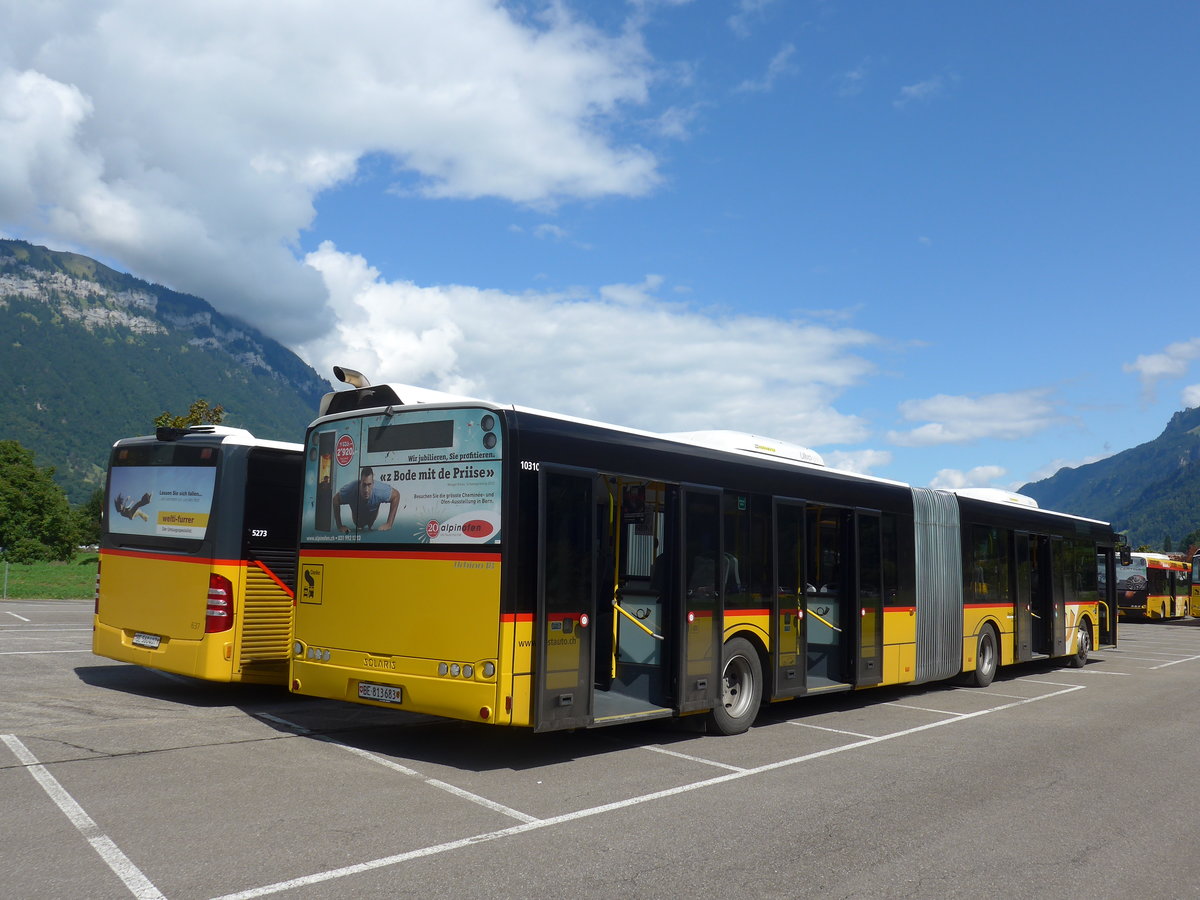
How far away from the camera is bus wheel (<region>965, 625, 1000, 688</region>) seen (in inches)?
601

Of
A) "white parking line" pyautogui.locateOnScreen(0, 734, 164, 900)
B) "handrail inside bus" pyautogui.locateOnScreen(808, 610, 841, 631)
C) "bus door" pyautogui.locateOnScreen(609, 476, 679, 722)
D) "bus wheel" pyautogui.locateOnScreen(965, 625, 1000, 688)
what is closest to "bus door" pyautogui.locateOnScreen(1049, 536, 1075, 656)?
"bus wheel" pyautogui.locateOnScreen(965, 625, 1000, 688)

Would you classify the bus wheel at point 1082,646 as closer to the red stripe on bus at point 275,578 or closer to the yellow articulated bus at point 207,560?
the red stripe on bus at point 275,578

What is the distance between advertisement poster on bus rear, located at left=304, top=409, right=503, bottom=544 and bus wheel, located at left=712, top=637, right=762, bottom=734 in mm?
3358

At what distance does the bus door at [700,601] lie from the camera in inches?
358

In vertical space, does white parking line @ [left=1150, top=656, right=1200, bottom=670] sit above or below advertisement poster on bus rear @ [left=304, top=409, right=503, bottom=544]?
below

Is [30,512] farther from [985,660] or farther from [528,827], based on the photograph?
[528,827]

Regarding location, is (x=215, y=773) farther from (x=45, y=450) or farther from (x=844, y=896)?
(x=45, y=450)

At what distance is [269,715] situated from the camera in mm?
10016

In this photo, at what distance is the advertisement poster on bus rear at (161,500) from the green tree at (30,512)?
262 feet

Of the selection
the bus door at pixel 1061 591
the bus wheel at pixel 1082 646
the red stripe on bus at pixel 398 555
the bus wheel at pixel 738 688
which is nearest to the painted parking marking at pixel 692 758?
the bus wheel at pixel 738 688

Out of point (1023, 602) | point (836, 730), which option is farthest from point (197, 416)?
point (836, 730)

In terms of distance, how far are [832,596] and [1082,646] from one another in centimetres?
980

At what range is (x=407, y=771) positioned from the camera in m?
7.63

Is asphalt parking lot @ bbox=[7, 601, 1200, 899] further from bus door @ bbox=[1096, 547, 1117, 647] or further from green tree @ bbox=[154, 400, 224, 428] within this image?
green tree @ bbox=[154, 400, 224, 428]
